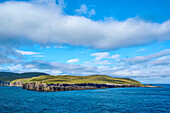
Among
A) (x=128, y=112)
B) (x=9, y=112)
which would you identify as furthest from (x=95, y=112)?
(x=9, y=112)

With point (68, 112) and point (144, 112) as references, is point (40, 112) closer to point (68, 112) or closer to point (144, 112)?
point (68, 112)

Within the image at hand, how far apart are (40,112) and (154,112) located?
183 feet

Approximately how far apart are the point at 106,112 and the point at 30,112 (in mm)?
36262

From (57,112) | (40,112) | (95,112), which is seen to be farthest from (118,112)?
(40,112)

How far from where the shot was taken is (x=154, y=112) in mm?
72688

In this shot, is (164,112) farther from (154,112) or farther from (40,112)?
(40,112)

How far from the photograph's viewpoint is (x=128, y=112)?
71000 mm

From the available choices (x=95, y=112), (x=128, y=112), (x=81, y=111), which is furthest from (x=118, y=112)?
(x=81, y=111)

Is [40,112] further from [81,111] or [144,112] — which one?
[144,112]

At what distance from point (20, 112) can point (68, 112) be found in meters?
22.6

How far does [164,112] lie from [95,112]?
34.9 metres

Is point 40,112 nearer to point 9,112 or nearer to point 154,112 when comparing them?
point 9,112

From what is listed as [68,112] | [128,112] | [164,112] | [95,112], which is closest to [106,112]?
[95,112]

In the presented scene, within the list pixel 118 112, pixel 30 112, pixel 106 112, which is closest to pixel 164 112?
pixel 118 112
